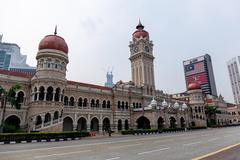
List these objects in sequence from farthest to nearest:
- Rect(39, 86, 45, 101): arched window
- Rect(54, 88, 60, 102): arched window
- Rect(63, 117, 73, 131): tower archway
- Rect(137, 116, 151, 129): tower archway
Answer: Rect(137, 116, 151, 129): tower archway, Rect(63, 117, 73, 131): tower archway, Rect(54, 88, 60, 102): arched window, Rect(39, 86, 45, 101): arched window

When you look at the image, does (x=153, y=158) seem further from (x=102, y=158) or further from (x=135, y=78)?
(x=135, y=78)

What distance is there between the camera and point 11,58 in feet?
455

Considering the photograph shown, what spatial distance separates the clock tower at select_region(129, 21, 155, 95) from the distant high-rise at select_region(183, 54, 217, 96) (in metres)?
88.0

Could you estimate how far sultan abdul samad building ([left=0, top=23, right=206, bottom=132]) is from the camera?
28.5 m

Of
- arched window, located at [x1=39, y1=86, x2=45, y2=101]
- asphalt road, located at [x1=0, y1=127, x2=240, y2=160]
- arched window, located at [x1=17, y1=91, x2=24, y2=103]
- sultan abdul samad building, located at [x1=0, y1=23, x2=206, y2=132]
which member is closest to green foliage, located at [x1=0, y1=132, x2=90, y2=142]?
sultan abdul samad building, located at [x1=0, y1=23, x2=206, y2=132]

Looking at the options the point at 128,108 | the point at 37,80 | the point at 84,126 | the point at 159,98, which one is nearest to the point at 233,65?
the point at 159,98

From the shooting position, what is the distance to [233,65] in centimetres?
14388

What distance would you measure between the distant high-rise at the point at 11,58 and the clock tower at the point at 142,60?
9276 cm

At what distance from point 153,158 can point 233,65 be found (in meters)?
164

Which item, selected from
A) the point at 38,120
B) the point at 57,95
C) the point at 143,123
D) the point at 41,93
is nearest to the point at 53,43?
the point at 41,93

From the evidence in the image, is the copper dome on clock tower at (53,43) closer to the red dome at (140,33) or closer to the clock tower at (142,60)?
the clock tower at (142,60)

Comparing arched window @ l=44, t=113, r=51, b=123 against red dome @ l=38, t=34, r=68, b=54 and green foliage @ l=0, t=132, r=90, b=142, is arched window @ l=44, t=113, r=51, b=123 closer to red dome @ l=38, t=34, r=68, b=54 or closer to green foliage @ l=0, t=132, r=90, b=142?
green foliage @ l=0, t=132, r=90, b=142

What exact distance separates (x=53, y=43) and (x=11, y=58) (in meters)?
130

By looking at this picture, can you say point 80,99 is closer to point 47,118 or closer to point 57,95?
point 57,95
